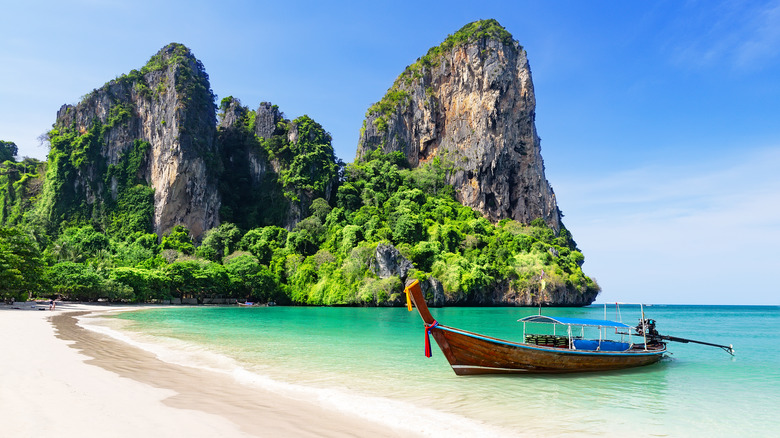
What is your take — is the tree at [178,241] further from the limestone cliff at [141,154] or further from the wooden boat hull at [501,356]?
the wooden boat hull at [501,356]

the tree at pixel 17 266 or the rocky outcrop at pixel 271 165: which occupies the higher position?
the rocky outcrop at pixel 271 165

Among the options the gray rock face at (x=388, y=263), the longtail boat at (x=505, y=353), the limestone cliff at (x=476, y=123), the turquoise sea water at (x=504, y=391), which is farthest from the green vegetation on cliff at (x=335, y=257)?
the longtail boat at (x=505, y=353)

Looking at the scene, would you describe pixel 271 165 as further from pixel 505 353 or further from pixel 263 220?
pixel 505 353

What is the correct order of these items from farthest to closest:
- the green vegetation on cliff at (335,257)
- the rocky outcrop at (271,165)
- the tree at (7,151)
Answer: the tree at (7,151)
the rocky outcrop at (271,165)
the green vegetation on cliff at (335,257)

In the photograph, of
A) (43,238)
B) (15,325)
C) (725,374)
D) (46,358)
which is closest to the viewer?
(46,358)

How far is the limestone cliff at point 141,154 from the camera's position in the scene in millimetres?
80500

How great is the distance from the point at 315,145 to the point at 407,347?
238 ft

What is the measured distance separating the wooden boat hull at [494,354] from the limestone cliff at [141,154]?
76756 mm

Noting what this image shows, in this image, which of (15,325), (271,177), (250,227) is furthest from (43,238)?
(15,325)

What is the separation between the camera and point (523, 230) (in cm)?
8700

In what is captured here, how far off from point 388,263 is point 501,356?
48851 mm

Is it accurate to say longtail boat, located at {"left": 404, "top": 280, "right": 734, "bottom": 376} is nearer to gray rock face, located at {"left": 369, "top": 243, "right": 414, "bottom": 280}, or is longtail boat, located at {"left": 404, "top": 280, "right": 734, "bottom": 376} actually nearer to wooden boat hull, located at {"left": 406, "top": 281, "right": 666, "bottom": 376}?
wooden boat hull, located at {"left": 406, "top": 281, "right": 666, "bottom": 376}

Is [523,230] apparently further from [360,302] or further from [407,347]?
[407,347]

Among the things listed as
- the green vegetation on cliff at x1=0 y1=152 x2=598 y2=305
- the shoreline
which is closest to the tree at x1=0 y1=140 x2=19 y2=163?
the green vegetation on cliff at x1=0 y1=152 x2=598 y2=305
